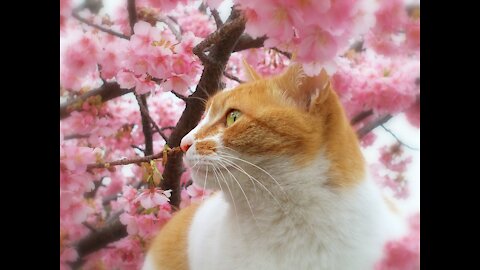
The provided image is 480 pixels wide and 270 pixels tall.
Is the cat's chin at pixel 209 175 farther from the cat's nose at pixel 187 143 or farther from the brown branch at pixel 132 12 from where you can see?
the brown branch at pixel 132 12

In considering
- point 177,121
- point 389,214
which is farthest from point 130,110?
point 389,214

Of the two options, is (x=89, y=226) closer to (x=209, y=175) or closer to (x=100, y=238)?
(x=100, y=238)

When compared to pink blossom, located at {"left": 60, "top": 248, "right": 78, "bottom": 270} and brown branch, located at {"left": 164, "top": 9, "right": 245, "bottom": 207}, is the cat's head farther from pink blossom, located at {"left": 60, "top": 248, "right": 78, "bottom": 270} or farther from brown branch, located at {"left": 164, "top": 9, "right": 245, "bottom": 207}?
pink blossom, located at {"left": 60, "top": 248, "right": 78, "bottom": 270}

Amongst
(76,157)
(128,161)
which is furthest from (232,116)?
(76,157)

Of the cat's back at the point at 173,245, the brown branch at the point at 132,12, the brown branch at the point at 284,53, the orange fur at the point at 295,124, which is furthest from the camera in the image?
the brown branch at the point at 132,12

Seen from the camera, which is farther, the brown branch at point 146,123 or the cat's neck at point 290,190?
the brown branch at point 146,123

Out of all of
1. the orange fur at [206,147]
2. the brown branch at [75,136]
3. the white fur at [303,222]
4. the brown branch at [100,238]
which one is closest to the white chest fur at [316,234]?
the white fur at [303,222]

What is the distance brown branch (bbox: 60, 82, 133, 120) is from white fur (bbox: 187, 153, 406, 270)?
42 centimetres

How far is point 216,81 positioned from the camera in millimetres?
1347

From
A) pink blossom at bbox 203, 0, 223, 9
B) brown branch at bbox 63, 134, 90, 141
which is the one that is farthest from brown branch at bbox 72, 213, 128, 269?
pink blossom at bbox 203, 0, 223, 9

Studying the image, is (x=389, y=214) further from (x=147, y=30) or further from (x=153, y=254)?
(x=147, y=30)

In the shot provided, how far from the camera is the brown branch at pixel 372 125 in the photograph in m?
1.28

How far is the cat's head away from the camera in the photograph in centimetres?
114

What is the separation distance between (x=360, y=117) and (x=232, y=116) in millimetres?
291
